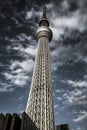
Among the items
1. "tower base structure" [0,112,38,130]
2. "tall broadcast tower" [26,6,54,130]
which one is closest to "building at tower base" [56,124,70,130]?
"tall broadcast tower" [26,6,54,130]

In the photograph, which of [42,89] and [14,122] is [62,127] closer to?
[42,89]

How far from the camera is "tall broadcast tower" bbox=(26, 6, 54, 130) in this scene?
204ft

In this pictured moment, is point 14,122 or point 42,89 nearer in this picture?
point 14,122

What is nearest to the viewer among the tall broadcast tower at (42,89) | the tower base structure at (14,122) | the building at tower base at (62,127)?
the tower base structure at (14,122)

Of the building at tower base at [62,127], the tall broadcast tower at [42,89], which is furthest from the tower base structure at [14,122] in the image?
the building at tower base at [62,127]

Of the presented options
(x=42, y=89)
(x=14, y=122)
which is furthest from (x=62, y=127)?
(x=14, y=122)

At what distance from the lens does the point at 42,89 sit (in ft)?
233

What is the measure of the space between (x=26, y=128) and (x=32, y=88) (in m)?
30.9

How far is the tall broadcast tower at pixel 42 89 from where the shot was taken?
204 ft

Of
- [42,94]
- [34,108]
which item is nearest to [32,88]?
[42,94]

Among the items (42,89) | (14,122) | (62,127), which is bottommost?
(14,122)

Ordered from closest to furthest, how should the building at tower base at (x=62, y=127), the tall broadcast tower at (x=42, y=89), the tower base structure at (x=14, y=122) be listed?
1. the tower base structure at (x=14, y=122)
2. the tall broadcast tower at (x=42, y=89)
3. the building at tower base at (x=62, y=127)

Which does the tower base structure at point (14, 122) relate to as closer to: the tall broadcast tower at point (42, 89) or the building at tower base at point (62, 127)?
the tall broadcast tower at point (42, 89)

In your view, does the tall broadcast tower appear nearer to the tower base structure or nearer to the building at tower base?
the tower base structure
